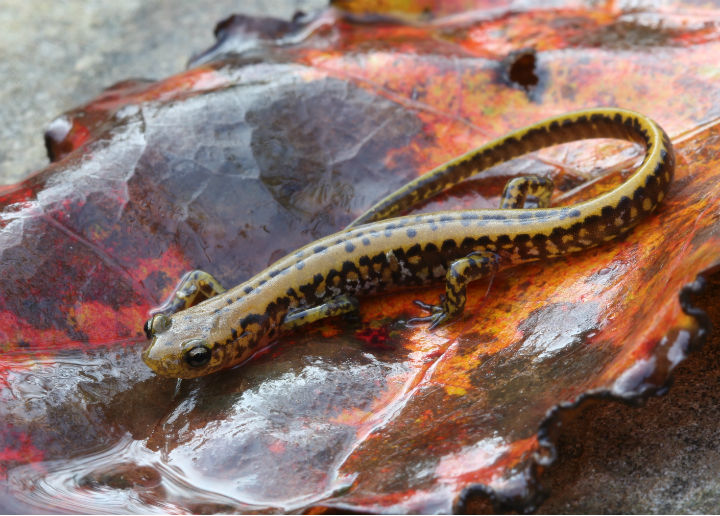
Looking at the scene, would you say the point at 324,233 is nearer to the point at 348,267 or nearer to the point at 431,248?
the point at 348,267

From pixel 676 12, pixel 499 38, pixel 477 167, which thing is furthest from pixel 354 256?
pixel 676 12

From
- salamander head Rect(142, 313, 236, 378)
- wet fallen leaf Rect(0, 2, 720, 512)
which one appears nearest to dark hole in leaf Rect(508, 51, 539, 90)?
wet fallen leaf Rect(0, 2, 720, 512)

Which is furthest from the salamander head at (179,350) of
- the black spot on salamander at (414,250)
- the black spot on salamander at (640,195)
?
the black spot on salamander at (640,195)

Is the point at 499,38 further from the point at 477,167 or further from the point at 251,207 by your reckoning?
the point at 251,207

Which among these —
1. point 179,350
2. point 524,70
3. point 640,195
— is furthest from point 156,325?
point 524,70

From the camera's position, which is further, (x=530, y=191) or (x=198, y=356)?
(x=530, y=191)
